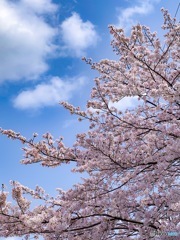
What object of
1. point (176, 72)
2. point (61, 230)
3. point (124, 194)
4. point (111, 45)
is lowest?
point (61, 230)

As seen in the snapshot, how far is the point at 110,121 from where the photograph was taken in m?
8.16

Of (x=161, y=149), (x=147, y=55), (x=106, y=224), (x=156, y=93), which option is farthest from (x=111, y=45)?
(x=106, y=224)

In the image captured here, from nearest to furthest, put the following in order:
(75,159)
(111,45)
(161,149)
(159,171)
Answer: (159,171) < (161,149) < (75,159) < (111,45)

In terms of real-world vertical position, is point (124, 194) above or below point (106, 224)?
above

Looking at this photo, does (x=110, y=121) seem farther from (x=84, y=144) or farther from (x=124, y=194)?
(x=124, y=194)

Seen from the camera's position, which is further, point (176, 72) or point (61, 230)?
point (176, 72)

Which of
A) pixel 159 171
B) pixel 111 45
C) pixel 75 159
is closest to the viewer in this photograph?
pixel 159 171

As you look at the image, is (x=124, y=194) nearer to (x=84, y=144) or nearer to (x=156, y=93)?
(x=84, y=144)

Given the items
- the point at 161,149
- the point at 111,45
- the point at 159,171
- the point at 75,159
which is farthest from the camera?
the point at 111,45

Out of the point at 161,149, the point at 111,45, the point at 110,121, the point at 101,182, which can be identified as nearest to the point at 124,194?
the point at 101,182

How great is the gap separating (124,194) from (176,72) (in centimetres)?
297

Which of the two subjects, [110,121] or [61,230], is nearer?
[61,230]

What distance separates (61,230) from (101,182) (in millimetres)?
1318

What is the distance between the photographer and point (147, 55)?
24.3 ft
